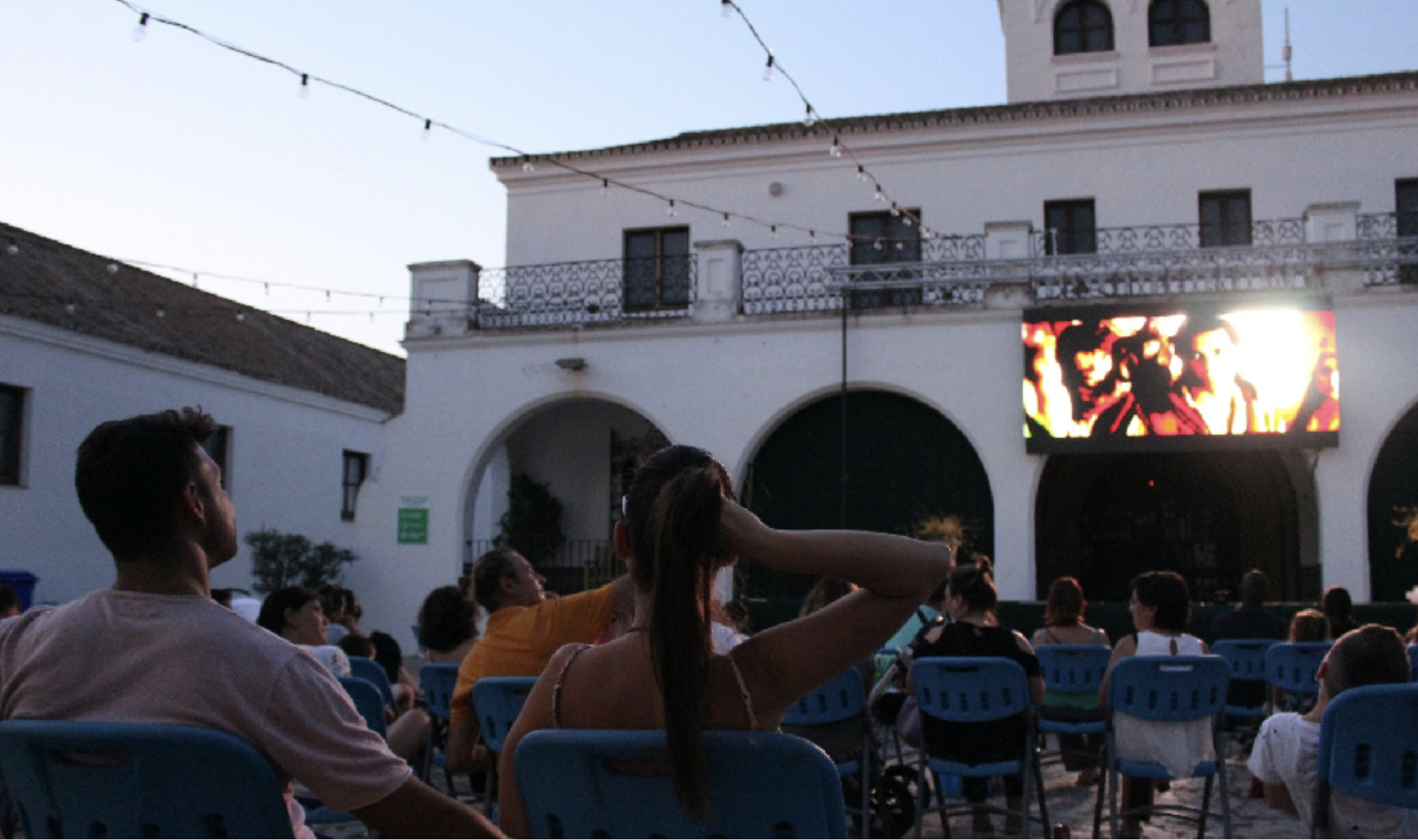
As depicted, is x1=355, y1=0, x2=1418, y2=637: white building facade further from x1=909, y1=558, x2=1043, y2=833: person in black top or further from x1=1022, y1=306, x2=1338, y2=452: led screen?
x1=909, y1=558, x2=1043, y2=833: person in black top

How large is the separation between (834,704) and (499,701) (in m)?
1.87

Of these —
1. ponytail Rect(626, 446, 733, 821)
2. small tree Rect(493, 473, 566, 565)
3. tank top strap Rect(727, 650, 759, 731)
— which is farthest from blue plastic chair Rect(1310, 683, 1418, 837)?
small tree Rect(493, 473, 566, 565)

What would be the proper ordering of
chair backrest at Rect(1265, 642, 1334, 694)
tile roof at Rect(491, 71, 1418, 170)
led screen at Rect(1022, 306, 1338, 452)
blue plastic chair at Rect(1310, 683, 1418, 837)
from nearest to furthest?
1. blue plastic chair at Rect(1310, 683, 1418, 837)
2. chair backrest at Rect(1265, 642, 1334, 694)
3. led screen at Rect(1022, 306, 1338, 452)
4. tile roof at Rect(491, 71, 1418, 170)

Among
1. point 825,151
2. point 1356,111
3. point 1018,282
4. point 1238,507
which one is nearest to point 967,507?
point 1018,282

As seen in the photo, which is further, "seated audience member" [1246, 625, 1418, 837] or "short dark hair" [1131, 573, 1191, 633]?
"short dark hair" [1131, 573, 1191, 633]

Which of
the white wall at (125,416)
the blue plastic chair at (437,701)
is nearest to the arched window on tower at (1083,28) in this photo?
the white wall at (125,416)

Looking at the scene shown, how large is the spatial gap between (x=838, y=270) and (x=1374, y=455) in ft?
20.1

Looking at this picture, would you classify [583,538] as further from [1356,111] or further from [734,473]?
[1356,111]

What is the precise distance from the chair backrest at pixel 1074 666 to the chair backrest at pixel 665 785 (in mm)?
4872

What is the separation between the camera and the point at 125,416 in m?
13.7

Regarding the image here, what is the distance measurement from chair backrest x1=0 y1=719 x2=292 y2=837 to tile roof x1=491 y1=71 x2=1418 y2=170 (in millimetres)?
15608

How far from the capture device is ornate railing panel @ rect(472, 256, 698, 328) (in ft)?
50.2

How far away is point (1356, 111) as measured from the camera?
15.2 meters

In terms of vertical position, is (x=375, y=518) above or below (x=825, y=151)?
below
